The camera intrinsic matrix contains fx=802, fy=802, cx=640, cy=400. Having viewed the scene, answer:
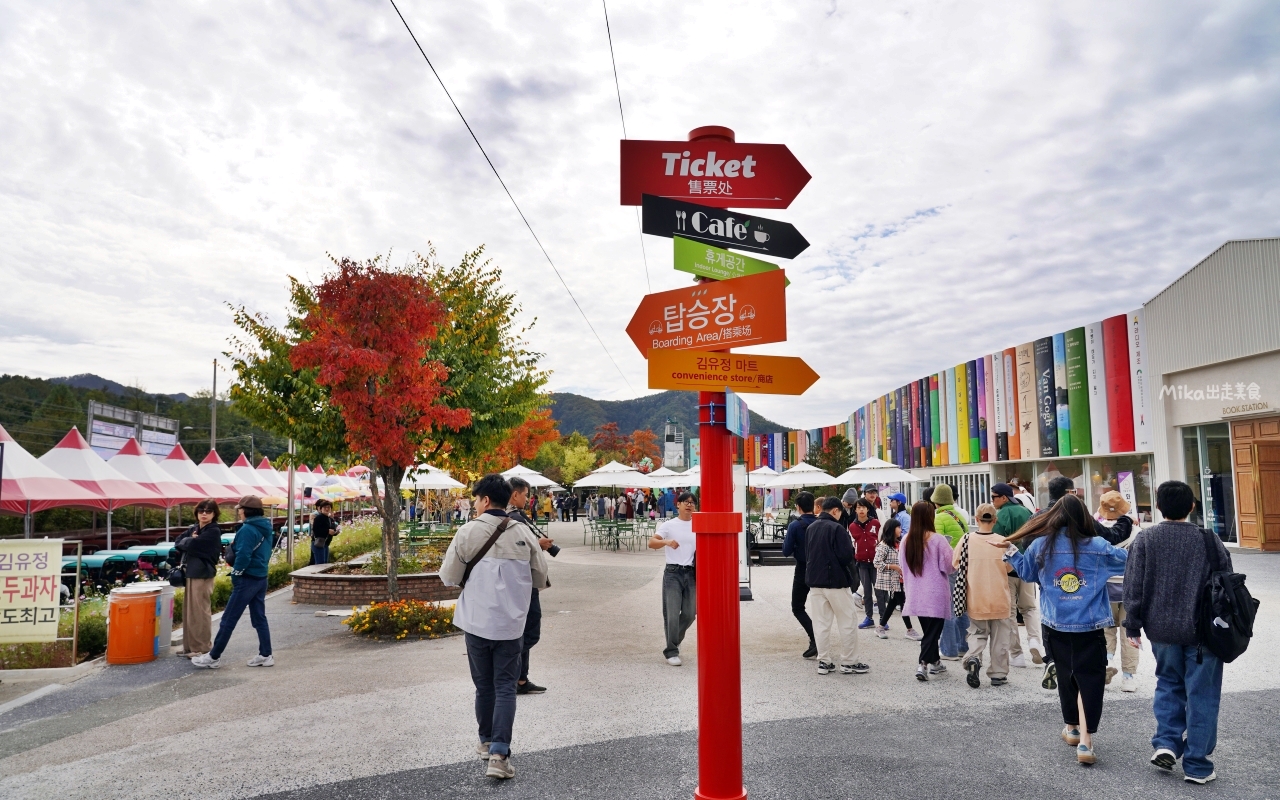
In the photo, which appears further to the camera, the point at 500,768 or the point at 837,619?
the point at 837,619

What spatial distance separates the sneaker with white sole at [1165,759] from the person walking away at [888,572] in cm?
409

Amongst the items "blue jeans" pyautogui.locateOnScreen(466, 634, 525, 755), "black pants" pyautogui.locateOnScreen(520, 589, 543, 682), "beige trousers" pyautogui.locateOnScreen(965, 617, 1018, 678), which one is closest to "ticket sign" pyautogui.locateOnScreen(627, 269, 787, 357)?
"blue jeans" pyautogui.locateOnScreen(466, 634, 525, 755)

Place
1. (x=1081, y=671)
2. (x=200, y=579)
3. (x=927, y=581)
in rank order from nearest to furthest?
(x=1081, y=671)
(x=927, y=581)
(x=200, y=579)

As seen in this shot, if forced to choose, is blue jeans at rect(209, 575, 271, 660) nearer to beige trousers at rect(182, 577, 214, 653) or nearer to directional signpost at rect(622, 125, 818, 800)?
beige trousers at rect(182, 577, 214, 653)

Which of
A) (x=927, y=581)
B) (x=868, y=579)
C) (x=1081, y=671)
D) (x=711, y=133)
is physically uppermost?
(x=711, y=133)

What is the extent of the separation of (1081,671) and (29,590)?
9192mm

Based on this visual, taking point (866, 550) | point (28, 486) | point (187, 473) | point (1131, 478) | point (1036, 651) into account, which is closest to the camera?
point (1036, 651)

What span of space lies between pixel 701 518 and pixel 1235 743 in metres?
4.25

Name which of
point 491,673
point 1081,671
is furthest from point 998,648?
point 491,673

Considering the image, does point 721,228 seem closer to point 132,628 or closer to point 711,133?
point 711,133

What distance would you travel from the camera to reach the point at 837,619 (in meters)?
7.45

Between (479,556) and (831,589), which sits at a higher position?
(479,556)

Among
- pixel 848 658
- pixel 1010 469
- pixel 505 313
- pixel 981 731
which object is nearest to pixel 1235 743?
pixel 981 731

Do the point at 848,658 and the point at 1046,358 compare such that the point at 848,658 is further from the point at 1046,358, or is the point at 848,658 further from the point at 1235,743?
the point at 1046,358
